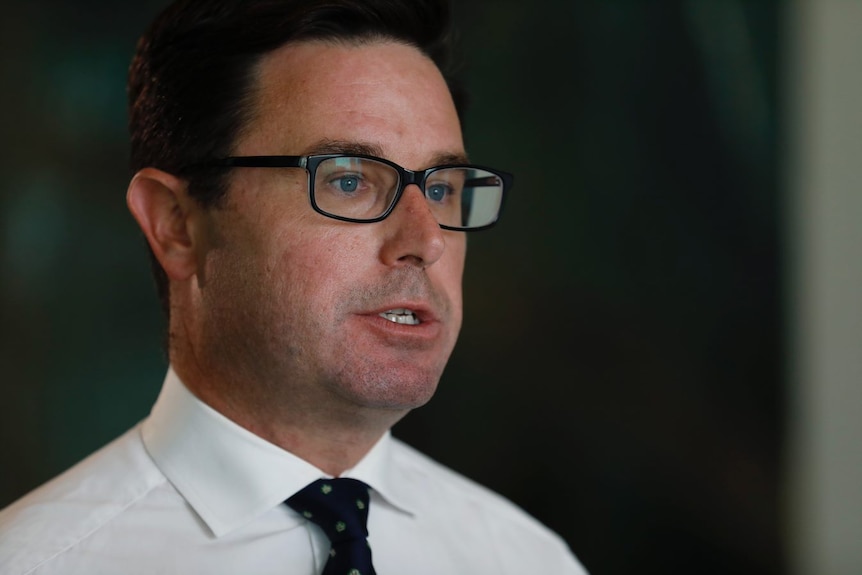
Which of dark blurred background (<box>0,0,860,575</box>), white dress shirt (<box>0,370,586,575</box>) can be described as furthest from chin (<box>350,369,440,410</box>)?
dark blurred background (<box>0,0,860,575</box>)

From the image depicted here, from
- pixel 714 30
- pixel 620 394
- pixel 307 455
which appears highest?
pixel 714 30

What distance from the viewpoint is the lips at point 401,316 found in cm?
122

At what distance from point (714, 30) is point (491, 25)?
2.23ft

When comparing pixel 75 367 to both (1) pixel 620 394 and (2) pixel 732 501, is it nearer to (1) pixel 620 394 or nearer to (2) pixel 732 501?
(1) pixel 620 394

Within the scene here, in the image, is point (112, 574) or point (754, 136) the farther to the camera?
point (754, 136)

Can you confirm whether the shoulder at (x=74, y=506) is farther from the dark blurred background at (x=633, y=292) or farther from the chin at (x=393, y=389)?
the dark blurred background at (x=633, y=292)

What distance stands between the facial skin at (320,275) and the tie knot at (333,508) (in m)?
0.05

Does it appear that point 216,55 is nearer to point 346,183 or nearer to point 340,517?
point 346,183

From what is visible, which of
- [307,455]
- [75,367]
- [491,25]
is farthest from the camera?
[491,25]

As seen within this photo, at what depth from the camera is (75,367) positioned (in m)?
1.93

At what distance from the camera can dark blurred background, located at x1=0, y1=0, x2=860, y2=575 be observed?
259 centimetres

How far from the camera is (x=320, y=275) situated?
1178mm

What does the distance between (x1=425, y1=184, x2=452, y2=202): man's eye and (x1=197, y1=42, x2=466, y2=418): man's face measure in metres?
0.06

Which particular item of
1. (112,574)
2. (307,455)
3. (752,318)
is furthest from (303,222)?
(752,318)
